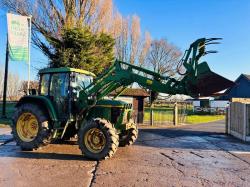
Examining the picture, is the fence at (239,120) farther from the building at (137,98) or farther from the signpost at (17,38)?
the signpost at (17,38)

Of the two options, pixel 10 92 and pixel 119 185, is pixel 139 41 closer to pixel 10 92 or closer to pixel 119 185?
pixel 119 185

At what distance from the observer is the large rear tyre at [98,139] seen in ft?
30.7

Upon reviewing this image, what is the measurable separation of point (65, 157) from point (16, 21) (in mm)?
11501

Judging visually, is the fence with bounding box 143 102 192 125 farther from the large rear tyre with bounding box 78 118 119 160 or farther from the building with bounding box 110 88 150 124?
the large rear tyre with bounding box 78 118 119 160

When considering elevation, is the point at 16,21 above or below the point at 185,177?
above

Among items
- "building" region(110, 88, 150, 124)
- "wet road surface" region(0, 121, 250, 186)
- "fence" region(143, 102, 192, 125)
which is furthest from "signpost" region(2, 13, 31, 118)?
"fence" region(143, 102, 192, 125)

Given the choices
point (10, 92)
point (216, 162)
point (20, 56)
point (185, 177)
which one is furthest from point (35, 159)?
point (10, 92)

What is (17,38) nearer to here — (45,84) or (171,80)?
(45,84)

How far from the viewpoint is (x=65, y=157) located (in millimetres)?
9688

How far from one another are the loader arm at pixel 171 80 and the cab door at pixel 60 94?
51 centimetres

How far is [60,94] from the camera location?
1072cm

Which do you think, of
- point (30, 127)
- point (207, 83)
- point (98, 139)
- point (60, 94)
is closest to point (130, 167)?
point (98, 139)

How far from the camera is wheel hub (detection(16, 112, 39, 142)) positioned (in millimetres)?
10922

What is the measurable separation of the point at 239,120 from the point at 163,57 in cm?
3611
